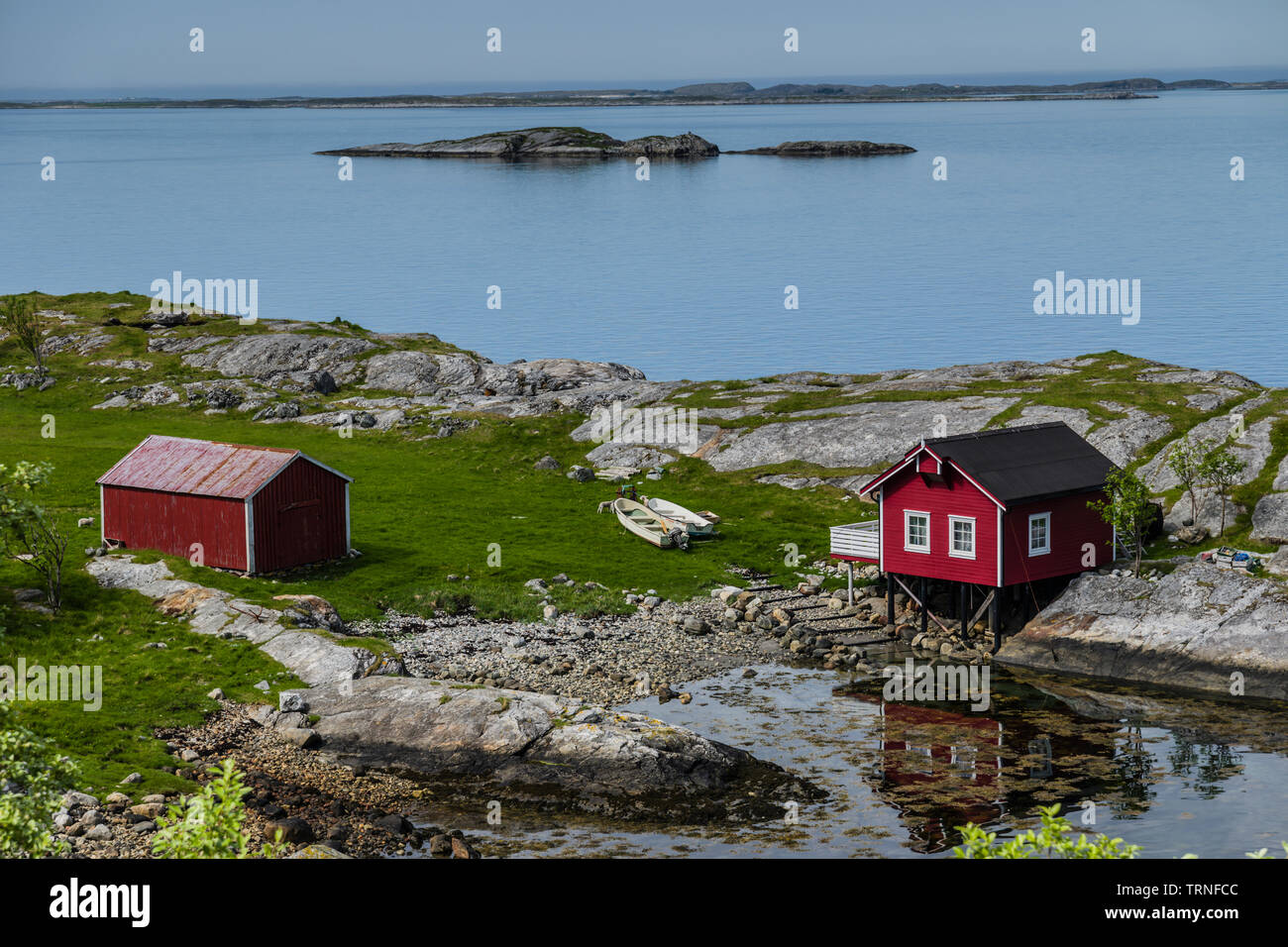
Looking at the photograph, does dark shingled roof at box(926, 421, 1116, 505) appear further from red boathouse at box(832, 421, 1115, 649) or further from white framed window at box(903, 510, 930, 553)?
white framed window at box(903, 510, 930, 553)

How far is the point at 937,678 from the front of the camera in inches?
1853

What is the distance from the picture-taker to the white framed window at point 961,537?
50.7 meters

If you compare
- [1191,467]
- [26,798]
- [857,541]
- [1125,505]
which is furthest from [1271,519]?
[26,798]

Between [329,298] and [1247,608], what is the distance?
129m

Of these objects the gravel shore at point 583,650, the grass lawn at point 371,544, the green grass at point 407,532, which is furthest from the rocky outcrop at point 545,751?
the gravel shore at point 583,650

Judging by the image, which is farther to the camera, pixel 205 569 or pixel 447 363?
pixel 447 363

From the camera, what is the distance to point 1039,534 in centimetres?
5047

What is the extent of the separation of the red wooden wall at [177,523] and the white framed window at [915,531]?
25018mm

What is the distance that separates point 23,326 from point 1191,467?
249 feet


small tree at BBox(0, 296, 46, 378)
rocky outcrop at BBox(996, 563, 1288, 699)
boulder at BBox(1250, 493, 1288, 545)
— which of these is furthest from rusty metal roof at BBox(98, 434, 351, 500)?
small tree at BBox(0, 296, 46, 378)

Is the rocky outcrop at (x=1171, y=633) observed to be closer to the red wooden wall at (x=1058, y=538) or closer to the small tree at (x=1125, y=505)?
the red wooden wall at (x=1058, y=538)
